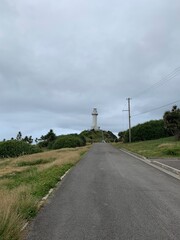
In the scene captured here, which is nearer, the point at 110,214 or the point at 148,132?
the point at 110,214

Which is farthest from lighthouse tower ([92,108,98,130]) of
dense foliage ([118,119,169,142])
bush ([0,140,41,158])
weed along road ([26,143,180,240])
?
A: weed along road ([26,143,180,240])

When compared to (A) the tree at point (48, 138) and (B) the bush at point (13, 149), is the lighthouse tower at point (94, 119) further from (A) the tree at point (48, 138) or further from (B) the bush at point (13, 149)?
(B) the bush at point (13, 149)

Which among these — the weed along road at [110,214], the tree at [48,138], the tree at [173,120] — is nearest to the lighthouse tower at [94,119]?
the tree at [48,138]

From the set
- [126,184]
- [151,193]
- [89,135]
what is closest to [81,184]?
[126,184]

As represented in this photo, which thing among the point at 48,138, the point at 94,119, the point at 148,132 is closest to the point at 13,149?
the point at 148,132

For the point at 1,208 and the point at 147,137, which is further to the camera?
the point at 147,137

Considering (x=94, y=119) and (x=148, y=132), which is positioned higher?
(x=94, y=119)

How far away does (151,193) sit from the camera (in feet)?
36.8

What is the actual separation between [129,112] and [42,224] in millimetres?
64232

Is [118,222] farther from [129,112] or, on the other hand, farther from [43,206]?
[129,112]

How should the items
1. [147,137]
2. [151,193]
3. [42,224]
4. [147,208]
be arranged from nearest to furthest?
[42,224], [147,208], [151,193], [147,137]

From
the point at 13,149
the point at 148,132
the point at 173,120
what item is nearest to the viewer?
the point at 173,120

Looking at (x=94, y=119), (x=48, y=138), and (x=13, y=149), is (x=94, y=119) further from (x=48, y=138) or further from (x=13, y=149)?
(x=13, y=149)

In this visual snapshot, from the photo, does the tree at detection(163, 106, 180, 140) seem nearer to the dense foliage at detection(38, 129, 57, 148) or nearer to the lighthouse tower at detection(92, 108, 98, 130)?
the dense foliage at detection(38, 129, 57, 148)
